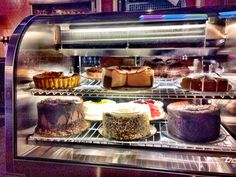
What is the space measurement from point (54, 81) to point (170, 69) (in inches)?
31.6

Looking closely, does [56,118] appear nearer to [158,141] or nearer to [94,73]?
[94,73]

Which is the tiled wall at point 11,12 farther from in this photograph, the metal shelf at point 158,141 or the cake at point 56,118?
the metal shelf at point 158,141

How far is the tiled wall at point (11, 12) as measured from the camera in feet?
14.8

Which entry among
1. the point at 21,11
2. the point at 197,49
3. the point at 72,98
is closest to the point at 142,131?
the point at 72,98

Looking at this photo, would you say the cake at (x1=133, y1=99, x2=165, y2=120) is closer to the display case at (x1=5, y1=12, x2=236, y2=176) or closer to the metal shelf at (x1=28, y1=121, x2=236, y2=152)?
the display case at (x1=5, y1=12, x2=236, y2=176)

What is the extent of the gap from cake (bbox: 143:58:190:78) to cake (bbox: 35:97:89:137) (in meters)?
0.66

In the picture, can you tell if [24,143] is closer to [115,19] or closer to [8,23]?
[115,19]

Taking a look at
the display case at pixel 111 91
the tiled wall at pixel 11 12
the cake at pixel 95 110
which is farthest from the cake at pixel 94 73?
the tiled wall at pixel 11 12

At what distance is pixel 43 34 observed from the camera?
5.98 feet

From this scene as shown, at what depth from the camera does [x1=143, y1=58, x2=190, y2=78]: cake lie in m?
1.99

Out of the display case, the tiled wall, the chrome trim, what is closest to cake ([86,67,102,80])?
the display case

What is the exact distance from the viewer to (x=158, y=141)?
1576 mm

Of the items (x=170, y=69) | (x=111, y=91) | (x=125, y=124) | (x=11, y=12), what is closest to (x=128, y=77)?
(x=111, y=91)

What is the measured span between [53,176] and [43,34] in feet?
2.88
